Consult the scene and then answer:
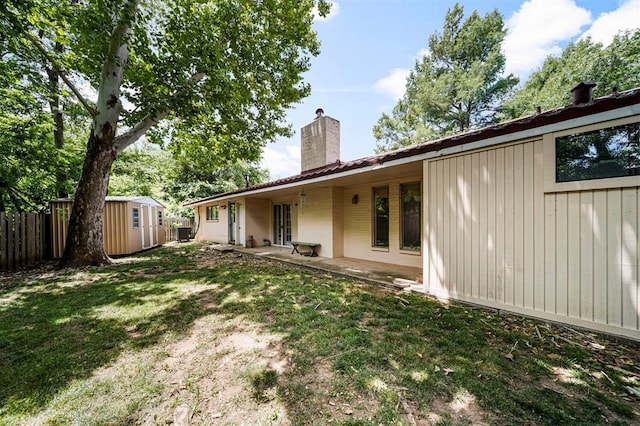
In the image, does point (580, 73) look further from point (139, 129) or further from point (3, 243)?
point (3, 243)

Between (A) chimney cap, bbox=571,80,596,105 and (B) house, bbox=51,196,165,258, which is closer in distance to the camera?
(A) chimney cap, bbox=571,80,596,105

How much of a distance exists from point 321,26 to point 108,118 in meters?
8.26

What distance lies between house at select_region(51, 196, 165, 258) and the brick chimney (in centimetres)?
766

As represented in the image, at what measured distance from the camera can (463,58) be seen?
1809 centimetres

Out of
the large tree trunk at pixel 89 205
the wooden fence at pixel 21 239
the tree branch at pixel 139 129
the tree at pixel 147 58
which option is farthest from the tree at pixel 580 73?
the wooden fence at pixel 21 239

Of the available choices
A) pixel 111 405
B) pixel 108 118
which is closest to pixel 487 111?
pixel 108 118

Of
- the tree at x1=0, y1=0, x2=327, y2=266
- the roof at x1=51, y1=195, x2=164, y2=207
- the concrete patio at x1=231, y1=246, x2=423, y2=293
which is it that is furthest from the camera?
the roof at x1=51, y1=195, x2=164, y2=207

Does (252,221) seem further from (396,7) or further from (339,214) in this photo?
(396,7)

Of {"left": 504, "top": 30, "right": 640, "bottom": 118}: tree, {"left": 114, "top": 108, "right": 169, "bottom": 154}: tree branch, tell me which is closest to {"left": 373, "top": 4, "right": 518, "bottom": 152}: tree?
{"left": 504, "top": 30, "right": 640, "bottom": 118}: tree

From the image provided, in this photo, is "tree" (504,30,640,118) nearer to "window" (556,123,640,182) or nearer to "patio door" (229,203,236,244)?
"window" (556,123,640,182)

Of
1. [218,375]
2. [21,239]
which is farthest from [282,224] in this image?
[218,375]

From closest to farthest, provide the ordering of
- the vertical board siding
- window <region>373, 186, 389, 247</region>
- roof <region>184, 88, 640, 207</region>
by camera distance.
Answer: roof <region>184, 88, 640, 207</region>, the vertical board siding, window <region>373, 186, 389, 247</region>

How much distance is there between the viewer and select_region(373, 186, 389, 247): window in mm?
7270

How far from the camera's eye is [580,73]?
1591 centimetres
